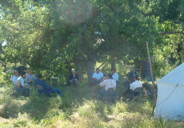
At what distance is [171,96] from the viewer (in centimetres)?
796

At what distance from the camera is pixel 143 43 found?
12070 mm

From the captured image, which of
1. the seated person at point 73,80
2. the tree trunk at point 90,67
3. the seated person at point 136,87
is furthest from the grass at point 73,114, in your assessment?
the tree trunk at point 90,67

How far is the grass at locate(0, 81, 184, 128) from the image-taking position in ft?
23.4

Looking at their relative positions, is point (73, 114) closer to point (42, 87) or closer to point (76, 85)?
point (42, 87)

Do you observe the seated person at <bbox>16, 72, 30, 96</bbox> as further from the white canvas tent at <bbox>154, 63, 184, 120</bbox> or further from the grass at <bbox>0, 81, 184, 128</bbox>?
the white canvas tent at <bbox>154, 63, 184, 120</bbox>

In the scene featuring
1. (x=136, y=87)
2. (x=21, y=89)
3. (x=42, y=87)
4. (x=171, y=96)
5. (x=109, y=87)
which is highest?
(x=21, y=89)

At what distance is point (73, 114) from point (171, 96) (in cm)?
281

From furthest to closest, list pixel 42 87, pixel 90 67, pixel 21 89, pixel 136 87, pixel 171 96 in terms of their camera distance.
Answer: pixel 90 67, pixel 21 89, pixel 42 87, pixel 136 87, pixel 171 96

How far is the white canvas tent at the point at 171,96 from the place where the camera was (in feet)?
25.7

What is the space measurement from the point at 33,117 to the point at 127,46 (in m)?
5.86

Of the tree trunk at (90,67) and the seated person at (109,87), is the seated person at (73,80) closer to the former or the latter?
the tree trunk at (90,67)

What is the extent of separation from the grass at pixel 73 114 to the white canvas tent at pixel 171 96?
431 millimetres

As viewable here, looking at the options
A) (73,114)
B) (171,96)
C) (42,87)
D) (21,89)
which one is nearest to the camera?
(171,96)

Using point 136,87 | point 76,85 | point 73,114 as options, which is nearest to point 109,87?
point 136,87
